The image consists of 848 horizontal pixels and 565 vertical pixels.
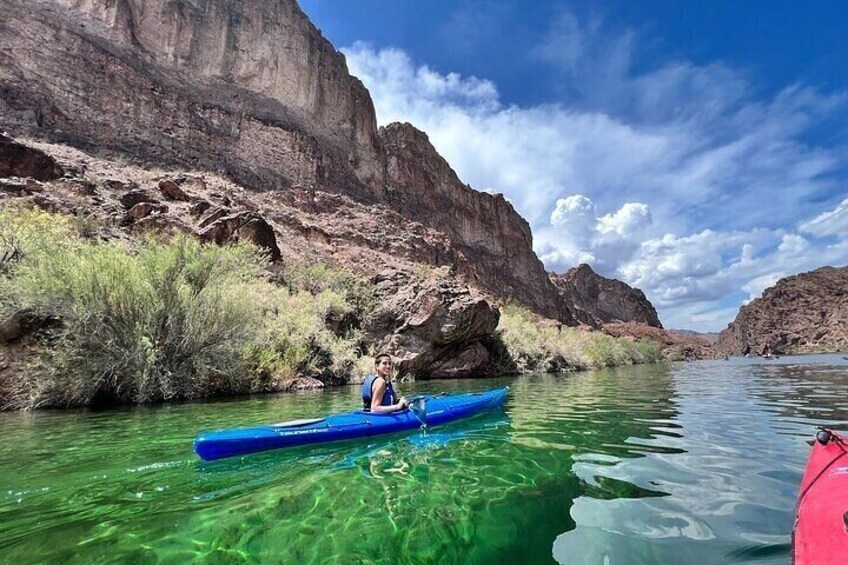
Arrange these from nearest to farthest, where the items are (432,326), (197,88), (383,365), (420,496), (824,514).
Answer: (824,514), (420,496), (383,365), (432,326), (197,88)

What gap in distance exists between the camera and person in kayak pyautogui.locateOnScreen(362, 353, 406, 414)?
7.62 metres

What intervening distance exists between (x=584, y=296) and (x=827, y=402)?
106 meters

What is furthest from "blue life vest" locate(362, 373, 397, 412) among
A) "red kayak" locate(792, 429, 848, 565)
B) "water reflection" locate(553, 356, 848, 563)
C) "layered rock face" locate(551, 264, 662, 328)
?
"layered rock face" locate(551, 264, 662, 328)

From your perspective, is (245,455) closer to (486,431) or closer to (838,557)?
(486,431)

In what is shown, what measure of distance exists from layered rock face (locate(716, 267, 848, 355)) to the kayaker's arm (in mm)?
123759

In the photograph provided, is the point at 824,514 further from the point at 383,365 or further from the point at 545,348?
the point at 545,348

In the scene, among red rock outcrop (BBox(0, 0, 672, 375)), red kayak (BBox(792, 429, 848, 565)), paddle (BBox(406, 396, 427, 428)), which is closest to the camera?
red kayak (BBox(792, 429, 848, 565))

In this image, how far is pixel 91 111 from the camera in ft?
113

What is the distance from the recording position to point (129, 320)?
1123cm

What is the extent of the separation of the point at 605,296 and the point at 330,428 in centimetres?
12250

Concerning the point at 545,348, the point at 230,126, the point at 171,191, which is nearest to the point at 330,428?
the point at 545,348

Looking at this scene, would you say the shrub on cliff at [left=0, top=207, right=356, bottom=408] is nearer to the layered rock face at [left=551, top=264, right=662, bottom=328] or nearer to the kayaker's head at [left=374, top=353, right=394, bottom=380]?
the kayaker's head at [left=374, top=353, right=394, bottom=380]

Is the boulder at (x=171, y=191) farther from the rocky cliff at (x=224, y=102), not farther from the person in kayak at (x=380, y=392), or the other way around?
the person in kayak at (x=380, y=392)

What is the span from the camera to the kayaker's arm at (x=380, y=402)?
7579 mm
